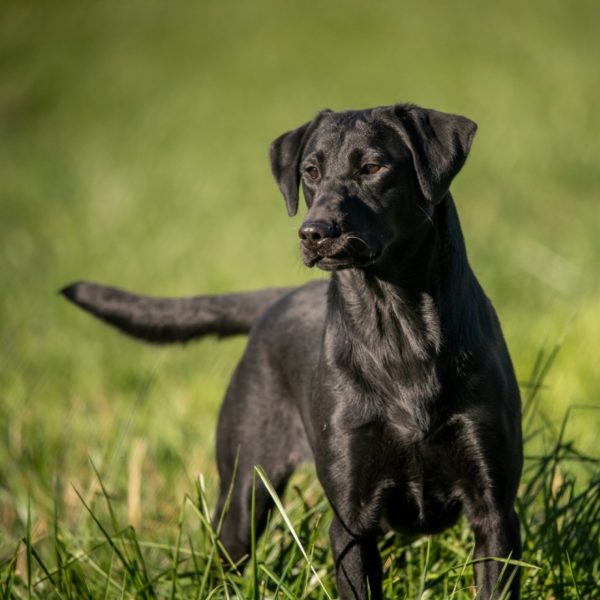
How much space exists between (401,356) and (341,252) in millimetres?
500

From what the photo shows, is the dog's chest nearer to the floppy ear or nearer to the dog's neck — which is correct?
the dog's neck

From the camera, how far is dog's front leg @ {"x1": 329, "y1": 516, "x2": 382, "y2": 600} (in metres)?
3.92

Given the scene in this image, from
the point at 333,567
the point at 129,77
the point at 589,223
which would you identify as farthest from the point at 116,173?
the point at 333,567

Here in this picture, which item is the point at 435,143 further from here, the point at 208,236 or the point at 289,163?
the point at 208,236

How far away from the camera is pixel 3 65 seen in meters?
24.2

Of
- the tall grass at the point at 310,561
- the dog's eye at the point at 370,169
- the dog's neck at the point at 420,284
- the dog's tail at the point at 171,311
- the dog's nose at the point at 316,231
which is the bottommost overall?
the tall grass at the point at 310,561

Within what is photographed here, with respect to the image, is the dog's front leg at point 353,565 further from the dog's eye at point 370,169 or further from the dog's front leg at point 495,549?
the dog's eye at point 370,169

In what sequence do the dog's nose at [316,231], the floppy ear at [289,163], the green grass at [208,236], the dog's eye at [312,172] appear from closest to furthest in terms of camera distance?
the dog's nose at [316,231]
the dog's eye at [312,172]
the floppy ear at [289,163]
the green grass at [208,236]

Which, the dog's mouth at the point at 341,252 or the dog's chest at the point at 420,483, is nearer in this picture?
the dog's mouth at the point at 341,252

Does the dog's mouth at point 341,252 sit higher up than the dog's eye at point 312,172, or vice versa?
the dog's eye at point 312,172

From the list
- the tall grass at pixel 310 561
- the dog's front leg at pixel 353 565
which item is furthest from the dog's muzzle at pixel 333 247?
the dog's front leg at pixel 353 565

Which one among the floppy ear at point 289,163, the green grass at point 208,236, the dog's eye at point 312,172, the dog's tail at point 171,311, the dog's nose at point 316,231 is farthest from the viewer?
the dog's tail at point 171,311

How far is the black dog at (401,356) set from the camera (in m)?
3.85

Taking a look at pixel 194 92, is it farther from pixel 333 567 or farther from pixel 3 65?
pixel 333 567
